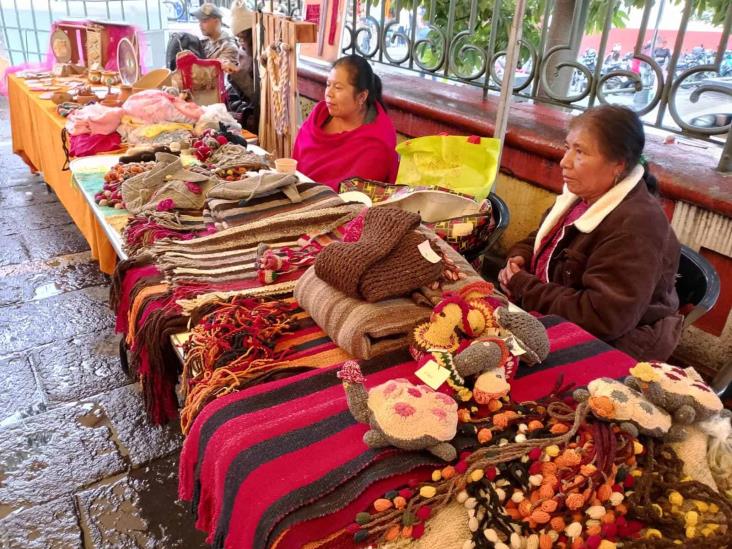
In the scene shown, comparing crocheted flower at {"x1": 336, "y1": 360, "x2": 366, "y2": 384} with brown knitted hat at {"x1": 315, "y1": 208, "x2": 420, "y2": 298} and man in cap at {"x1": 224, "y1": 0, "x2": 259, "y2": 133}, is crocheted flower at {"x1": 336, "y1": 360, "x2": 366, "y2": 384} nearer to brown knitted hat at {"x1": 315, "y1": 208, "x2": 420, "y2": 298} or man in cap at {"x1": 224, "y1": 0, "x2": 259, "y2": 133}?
brown knitted hat at {"x1": 315, "y1": 208, "x2": 420, "y2": 298}

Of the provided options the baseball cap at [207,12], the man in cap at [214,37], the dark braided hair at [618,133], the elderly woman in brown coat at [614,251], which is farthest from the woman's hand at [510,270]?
the baseball cap at [207,12]

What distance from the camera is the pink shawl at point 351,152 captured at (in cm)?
280

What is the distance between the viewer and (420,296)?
1.41 meters

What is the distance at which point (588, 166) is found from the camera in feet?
5.80

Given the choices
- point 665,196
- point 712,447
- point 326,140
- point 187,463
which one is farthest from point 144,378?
point 665,196

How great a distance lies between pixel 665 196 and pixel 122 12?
793 centimetres

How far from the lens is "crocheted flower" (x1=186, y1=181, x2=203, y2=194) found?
224cm

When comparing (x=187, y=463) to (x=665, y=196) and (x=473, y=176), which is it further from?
(x=665, y=196)

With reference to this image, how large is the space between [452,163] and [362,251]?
1.23 metres

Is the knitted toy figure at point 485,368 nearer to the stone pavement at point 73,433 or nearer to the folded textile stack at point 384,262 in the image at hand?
the folded textile stack at point 384,262

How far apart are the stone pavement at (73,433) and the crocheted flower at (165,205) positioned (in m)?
0.88

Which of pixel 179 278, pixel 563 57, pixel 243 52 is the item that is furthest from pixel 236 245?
pixel 243 52

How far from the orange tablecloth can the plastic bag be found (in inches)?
57.4

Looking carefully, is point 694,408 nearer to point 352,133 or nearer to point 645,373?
point 645,373
